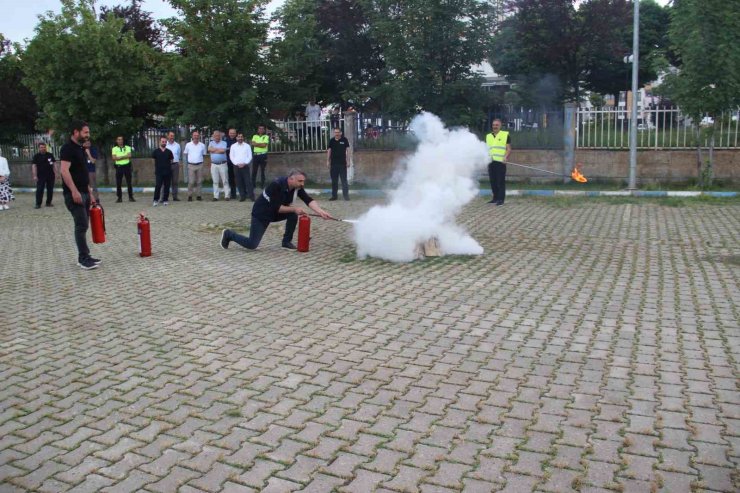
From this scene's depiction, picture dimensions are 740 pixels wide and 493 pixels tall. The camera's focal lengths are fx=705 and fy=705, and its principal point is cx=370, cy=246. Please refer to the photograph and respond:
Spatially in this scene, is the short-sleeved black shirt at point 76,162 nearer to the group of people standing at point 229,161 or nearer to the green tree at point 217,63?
the group of people standing at point 229,161

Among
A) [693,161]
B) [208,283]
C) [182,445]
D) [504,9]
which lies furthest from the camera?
[504,9]

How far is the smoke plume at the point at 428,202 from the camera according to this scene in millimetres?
10242

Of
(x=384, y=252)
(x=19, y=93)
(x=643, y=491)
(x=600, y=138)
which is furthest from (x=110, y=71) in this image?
(x=643, y=491)

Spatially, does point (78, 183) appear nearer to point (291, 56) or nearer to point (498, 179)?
point (498, 179)

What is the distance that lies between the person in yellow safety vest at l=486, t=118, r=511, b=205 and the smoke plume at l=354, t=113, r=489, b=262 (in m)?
6.50

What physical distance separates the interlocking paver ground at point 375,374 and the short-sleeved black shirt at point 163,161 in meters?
9.33

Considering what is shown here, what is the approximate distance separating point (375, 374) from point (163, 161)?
50.9 ft

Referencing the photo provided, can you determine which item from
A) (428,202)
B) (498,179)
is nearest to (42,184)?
(498,179)

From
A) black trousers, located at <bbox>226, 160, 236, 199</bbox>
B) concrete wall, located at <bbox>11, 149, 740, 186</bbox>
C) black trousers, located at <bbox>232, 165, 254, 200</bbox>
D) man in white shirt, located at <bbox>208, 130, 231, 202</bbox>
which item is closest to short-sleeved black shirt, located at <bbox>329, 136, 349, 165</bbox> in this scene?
black trousers, located at <bbox>232, 165, 254, 200</bbox>

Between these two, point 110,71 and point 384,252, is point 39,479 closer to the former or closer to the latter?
point 384,252

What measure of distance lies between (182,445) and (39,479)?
822 millimetres

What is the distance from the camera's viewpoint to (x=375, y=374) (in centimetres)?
560

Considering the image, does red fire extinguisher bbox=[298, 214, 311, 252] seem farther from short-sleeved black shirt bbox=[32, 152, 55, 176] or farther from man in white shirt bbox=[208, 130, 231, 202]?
short-sleeved black shirt bbox=[32, 152, 55, 176]

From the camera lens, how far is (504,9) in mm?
28703
